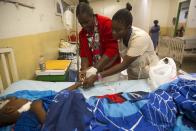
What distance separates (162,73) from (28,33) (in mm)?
1624

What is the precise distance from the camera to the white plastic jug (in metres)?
1.39

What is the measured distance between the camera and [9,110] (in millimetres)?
1065

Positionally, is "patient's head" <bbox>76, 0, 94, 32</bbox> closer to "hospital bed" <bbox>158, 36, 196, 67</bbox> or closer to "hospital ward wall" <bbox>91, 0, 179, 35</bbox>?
"hospital bed" <bbox>158, 36, 196, 67</bbox>

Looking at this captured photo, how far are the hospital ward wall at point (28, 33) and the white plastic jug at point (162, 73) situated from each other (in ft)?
4.47

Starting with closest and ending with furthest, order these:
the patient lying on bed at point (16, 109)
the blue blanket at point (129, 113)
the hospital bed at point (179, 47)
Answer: the blue blanket at point (129, 113) → the patient lying on bed at point (16, 109) → the hospital bed at point (179, 47)

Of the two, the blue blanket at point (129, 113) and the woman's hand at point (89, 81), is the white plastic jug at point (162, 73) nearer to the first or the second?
the blue blanket at point (129, 113)

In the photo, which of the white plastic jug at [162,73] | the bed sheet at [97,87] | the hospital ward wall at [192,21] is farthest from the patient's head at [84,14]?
the hospital ward wall at [192,21]

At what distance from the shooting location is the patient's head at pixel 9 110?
1.03 meters

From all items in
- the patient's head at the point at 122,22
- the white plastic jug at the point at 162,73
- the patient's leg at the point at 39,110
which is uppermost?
the patient's head at the point at 122,22

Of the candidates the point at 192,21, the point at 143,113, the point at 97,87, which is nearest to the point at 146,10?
the point at 192,21

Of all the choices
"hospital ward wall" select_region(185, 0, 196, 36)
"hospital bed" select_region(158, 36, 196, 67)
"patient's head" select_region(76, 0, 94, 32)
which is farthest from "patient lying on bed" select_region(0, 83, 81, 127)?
"hospital ward wall" select_region(185, 0, 196, 36)

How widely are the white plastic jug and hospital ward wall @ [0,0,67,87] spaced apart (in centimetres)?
136

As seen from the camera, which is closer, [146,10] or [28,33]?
[28,33]

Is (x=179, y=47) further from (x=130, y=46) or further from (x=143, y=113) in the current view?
(x=143, y=113)
